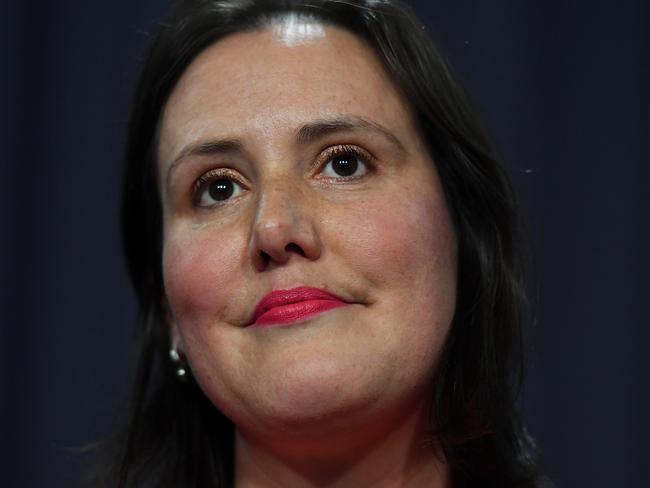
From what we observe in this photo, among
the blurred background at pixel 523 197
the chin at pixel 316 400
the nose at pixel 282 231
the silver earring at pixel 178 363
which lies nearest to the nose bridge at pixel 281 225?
the nose at pixel 282 231

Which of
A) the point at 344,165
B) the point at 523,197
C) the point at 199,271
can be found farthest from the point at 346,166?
the point at 523,197

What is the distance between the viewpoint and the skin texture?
1198 millimetres

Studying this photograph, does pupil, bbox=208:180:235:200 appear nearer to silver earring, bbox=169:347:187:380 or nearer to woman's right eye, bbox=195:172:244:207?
woman's right eye, bbox=195:172:244:207

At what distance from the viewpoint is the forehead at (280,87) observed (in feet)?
4.22

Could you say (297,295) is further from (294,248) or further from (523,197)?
(523,197)

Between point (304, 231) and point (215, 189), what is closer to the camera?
point (304, 231)

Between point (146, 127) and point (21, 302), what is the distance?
0.67m

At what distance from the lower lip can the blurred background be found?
2.44ft

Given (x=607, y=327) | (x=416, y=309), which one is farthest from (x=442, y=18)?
(x=416, y=309)

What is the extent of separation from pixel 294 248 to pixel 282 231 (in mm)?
32

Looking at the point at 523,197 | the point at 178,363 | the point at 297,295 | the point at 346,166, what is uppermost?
the point at 346,166

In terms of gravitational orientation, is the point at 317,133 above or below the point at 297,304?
above

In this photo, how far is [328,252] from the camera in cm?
121

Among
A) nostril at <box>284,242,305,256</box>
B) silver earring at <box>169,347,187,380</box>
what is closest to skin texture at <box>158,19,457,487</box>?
nostril at <box>284,242,305,256</box>
